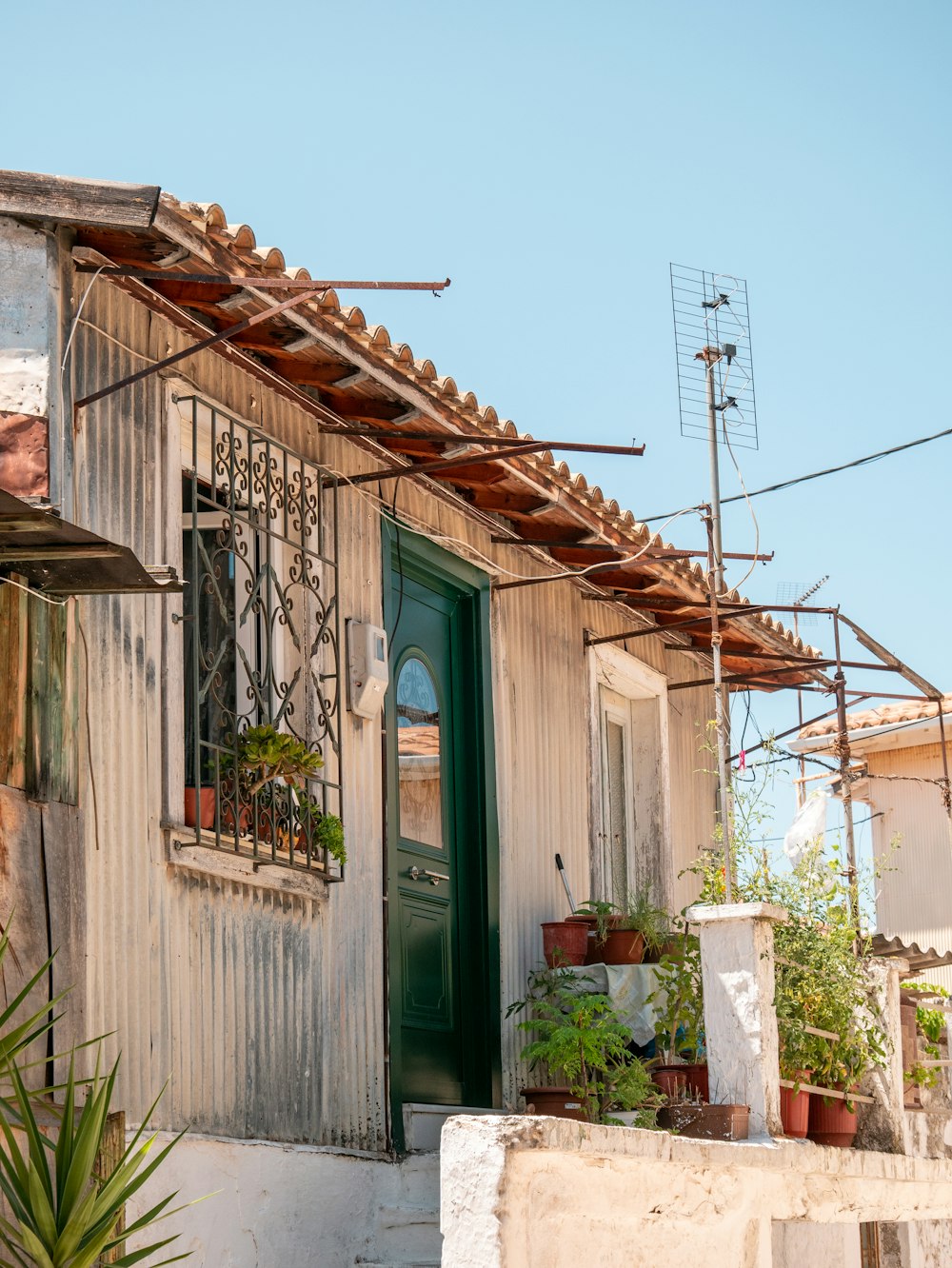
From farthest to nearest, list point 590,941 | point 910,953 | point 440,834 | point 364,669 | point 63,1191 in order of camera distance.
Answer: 1. point 910,953
2. point 590,941
3. point 440,834
4. point 364,669
5. point 63,1191

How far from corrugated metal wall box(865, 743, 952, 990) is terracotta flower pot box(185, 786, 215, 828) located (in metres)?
11.8

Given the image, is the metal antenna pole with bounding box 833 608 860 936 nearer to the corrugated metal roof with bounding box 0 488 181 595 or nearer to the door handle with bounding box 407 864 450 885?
the door handle with bounding box 407 864 450 885

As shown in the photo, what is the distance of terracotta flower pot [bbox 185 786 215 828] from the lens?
561cm

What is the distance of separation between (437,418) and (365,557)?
876 millimetres

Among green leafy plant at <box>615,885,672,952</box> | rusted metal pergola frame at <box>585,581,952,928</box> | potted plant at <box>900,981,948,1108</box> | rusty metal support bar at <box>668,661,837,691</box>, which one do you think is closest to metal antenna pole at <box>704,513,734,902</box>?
rusted metal pergola frame at <box>585,581,952,928</box>

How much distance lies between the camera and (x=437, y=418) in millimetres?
6395

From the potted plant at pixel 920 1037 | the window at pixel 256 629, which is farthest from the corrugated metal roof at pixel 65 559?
the potted plant at pixel 920 1037

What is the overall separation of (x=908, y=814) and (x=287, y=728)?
12.1 m

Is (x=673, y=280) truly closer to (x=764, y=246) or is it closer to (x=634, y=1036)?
(x=764, y=246)

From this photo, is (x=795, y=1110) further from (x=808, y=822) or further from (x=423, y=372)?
(x=808, y=822)

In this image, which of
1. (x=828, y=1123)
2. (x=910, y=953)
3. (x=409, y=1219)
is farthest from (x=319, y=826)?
(x=910, y=953)

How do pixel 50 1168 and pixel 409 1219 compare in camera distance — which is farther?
pixel 409 1219

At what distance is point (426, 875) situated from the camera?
727cm

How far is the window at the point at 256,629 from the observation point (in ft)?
18.7
